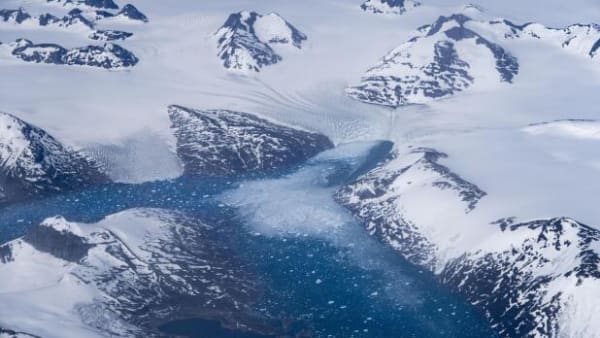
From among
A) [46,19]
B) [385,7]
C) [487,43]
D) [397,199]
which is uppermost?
[487,43]

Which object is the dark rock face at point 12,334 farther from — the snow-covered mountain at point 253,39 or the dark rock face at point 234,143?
the snow-covered mountain at point 253,39

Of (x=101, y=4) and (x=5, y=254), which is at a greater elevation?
(x=101, y=4)

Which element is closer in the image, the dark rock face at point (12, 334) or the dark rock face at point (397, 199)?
the dark rock face at point (12, 334)

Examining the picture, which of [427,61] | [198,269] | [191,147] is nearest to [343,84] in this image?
[427,61]

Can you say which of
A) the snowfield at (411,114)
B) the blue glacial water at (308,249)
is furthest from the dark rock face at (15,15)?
the blue glacial water at (308,249)

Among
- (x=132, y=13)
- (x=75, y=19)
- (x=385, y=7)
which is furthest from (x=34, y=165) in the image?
(x=385, y=7)

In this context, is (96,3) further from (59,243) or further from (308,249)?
(59,243)
